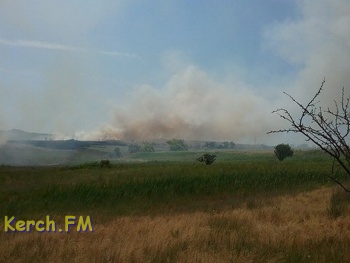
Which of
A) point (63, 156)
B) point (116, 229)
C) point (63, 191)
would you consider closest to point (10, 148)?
point (63, 156)

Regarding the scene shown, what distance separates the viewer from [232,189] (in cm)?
1944

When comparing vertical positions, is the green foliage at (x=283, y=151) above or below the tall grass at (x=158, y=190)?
above

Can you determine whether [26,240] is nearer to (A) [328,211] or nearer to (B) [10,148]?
(A) [328,211]

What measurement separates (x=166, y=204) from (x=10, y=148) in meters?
174

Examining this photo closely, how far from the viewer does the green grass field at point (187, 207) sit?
543cm

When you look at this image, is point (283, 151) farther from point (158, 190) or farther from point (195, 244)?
point (195, 244)

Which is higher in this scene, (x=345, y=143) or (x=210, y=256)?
(x=345, y=143)

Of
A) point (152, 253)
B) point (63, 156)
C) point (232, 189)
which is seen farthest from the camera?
point (63, 156)

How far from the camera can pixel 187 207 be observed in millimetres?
14812

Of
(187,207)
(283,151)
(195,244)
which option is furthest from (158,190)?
(283,151)

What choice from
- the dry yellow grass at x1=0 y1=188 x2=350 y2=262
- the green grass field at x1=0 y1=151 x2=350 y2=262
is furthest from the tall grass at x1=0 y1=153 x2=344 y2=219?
the dry yellow grass at x1=0 y1=188 x2=350 y2=262

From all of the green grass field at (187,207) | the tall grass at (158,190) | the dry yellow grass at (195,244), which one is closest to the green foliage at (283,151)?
the green grass field at (187,207)

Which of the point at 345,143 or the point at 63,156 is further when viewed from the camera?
the point at 63,156

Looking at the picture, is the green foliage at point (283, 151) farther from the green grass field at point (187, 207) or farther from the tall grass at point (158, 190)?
the tall grass at point (158, 190)
